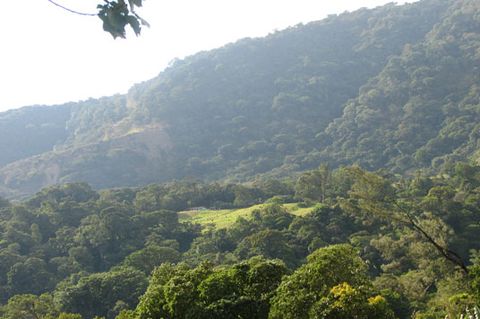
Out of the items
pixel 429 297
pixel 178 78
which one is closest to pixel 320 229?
pixel 429 297

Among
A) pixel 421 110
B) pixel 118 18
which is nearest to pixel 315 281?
pixel 118 18

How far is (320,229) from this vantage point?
53344 mm

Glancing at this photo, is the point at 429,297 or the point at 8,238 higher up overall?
the point at 8,238

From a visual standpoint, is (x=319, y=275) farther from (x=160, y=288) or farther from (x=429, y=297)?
(x=429, y=297)

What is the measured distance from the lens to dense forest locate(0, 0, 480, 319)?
2177 cm

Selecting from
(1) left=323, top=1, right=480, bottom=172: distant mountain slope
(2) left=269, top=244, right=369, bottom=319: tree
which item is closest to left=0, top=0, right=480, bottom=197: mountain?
(1) left=323, top=1, right=480, bottom=172: distant mountain slope

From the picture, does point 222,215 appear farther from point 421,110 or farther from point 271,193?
point 421,110

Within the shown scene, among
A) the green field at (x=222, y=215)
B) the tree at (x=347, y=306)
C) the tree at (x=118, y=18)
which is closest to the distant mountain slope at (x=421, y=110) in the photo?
the green field at (x=222, y=215)

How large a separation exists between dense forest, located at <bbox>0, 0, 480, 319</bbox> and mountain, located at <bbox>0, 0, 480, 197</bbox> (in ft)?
2.00

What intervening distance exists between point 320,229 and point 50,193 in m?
50.7

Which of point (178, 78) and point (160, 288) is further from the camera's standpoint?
point (178, 78)

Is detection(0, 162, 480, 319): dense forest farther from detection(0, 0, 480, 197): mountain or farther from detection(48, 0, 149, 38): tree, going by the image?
detection(0, 0, 480, 197): mountain

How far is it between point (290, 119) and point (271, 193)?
81597 mm

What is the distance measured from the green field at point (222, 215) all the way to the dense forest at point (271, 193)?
0.43 m
